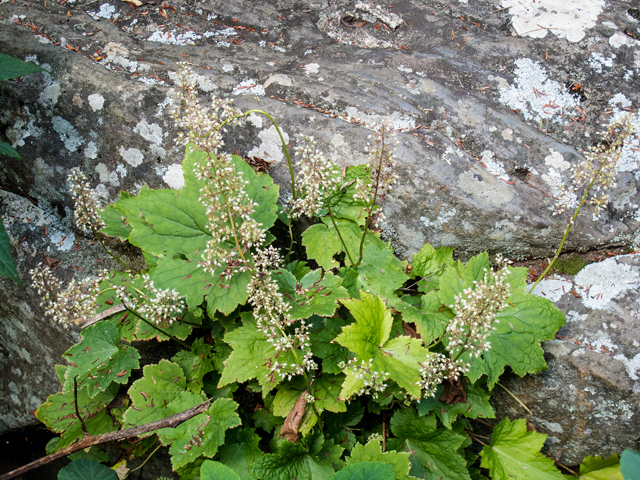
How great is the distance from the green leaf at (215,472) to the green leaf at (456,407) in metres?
1.54

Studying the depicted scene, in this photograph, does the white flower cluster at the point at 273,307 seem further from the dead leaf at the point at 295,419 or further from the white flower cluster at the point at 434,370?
the white flower cluster at the point at 434,370

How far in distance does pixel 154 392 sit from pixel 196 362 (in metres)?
0.39

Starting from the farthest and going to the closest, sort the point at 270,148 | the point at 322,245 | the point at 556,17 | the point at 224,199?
the point at 556,17 → the point at 270,148 → the point at 322,245 → the point at 224,199

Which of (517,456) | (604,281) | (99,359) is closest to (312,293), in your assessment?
(99,359)

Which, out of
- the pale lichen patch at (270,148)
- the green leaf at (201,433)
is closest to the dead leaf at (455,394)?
the green leaf at (201,433)

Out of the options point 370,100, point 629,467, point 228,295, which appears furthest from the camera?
point 370,100

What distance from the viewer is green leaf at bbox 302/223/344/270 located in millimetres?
3453

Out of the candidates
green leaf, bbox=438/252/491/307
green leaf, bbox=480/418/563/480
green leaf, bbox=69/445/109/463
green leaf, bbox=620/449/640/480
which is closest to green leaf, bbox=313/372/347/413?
green leaf, bbox=438/252/491/307

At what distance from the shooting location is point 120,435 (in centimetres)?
297

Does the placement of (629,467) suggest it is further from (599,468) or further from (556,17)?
(556,17)

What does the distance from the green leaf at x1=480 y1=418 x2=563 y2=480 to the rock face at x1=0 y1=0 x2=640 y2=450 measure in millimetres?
1485

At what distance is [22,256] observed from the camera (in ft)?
14.4

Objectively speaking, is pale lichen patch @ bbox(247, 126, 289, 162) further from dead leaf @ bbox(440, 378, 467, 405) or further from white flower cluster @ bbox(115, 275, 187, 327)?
dead leaf @ bbox(440, 378, 467, 405)

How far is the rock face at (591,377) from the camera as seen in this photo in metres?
3.20
